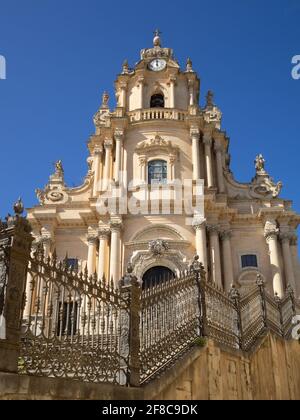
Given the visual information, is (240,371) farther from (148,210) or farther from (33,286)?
(148,210)

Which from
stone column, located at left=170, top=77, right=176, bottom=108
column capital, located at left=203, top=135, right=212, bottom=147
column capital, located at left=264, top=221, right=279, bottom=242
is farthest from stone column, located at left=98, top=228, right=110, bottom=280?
stone column, located at left=170, top=77, right=176, bottom=108

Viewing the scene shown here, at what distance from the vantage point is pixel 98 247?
23.5m

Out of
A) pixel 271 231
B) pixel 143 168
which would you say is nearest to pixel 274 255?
pixel 271 231

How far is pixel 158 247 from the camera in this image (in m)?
21.7

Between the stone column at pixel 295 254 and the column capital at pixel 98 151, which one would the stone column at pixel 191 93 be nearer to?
the column capital at pixel 98 151

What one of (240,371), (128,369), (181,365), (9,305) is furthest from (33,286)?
(240,371)

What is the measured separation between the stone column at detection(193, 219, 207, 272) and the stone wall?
7914 mm

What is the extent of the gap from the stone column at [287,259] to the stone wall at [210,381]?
8.16 metres

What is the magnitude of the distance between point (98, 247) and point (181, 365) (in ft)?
53.0

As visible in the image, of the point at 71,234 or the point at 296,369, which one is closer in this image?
the point at 296,369

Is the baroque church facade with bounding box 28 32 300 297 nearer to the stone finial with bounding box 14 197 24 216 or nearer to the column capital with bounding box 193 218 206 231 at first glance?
the column capital with bounding box 193 218 206 231

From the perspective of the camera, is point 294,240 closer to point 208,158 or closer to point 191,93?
point 208,158

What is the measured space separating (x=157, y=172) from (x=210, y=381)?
1703 cm

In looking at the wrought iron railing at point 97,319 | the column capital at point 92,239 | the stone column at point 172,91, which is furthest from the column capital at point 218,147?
the wrought iron railing at point 97,319
